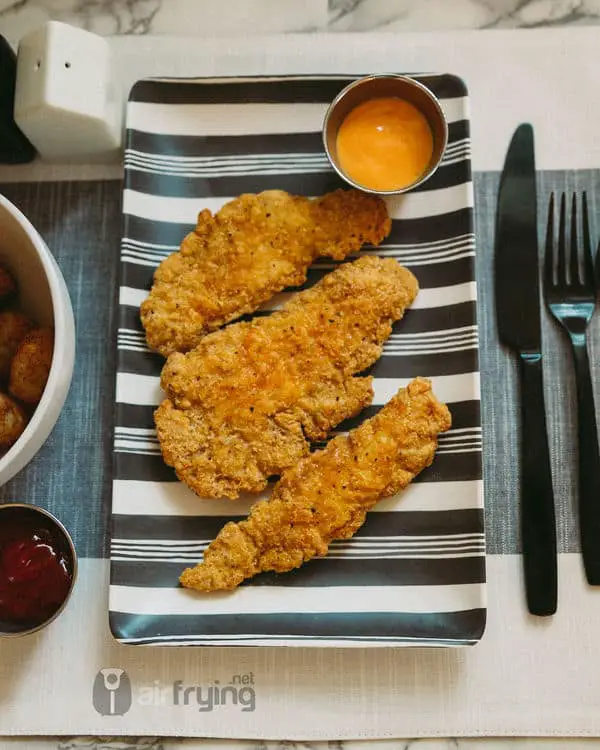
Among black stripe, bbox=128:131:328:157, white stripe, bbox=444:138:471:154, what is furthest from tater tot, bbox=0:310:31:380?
white stripe, bbox=444:138:471:154

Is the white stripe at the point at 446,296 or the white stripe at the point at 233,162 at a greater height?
the white stripe at the point at 233,162

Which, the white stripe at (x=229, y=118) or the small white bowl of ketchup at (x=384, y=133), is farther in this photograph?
the white stripe at (x=229, y=118)

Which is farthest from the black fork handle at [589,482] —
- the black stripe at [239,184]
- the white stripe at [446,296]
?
the black stripe at [239,184]

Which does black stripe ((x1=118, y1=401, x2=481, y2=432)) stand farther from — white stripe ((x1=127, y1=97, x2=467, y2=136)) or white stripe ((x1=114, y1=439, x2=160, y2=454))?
white stripe ((x1=127, y1=97, x2=467, y2=136))

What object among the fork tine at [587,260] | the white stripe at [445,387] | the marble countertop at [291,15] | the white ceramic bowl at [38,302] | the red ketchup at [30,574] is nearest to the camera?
the white ceramic bowl at [38,302]

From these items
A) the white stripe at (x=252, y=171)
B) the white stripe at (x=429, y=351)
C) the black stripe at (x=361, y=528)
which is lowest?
the black stripe at (x=361, y=528)

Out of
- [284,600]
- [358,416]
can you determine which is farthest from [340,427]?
[284,600]

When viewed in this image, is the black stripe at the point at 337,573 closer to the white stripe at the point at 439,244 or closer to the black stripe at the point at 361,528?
the black stripe at the point at 361,528
